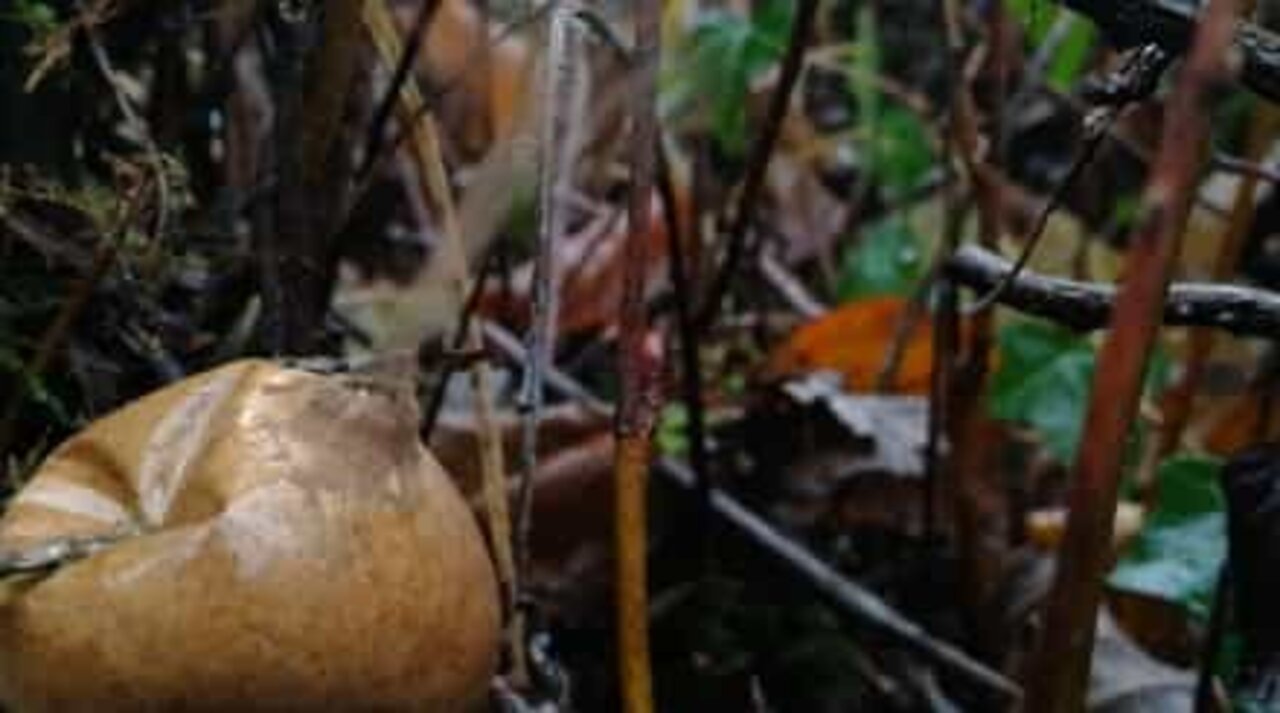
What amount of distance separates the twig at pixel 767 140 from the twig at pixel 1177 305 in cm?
22

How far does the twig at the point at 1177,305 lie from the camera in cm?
82

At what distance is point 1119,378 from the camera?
24.2 inches

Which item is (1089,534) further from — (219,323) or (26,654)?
(219,323)

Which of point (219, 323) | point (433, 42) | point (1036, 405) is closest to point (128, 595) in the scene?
point (219, 323)

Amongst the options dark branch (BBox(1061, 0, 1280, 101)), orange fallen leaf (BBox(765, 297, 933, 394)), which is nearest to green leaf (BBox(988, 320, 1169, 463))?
orange fallen leaf (BBox(765, 297, 933, 394))

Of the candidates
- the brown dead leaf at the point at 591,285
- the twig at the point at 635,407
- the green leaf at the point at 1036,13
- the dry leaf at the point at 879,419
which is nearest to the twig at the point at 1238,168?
the green leaf at the point at 1036,13

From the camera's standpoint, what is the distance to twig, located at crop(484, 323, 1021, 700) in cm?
121

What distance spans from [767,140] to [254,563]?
0.49 metres

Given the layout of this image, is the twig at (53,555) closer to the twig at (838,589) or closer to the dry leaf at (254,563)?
the dry leaf at (254,563)

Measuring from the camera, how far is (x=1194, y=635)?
129 centimetres

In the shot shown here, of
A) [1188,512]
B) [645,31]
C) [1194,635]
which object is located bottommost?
[1194,635]

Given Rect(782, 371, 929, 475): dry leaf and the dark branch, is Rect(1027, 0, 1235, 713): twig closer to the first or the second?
the dark branch

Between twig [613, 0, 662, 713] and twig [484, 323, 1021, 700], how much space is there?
1.24 feet

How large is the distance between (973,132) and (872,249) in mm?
835
